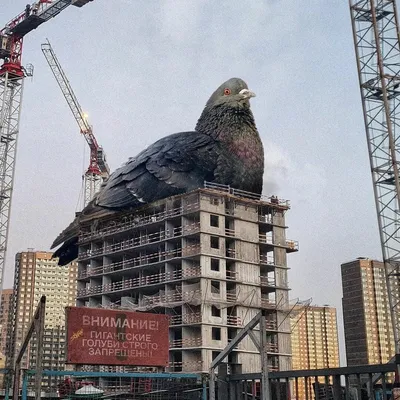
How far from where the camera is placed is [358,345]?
171 meters

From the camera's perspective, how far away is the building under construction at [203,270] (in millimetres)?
72812

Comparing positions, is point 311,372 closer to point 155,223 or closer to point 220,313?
point 220,313

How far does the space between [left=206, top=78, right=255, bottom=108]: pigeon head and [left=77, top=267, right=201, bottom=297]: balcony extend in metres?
22.2

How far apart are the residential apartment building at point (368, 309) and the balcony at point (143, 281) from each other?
9598 cm

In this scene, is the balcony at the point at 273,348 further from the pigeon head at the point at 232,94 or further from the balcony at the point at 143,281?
the pigeon head at the point at 232,94

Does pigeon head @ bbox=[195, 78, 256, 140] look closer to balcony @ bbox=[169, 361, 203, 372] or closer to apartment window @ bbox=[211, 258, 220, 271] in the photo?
apartment window @ bbox=[211, 258, 220, 271]

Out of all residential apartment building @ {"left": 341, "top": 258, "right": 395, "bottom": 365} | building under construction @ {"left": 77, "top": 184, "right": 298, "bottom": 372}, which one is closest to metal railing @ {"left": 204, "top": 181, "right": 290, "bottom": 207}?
building under construction @ {"left": 77, "top": 184, "right": 298, "bottom": 372}

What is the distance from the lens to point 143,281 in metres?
80.1

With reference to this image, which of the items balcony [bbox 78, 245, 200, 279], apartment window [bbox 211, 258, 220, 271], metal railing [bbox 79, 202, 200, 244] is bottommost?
apartment window [bbox 211, 258, 220, 271]

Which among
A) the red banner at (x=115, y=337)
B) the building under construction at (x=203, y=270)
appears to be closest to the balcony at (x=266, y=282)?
the building under construction at (x=203, y=270)

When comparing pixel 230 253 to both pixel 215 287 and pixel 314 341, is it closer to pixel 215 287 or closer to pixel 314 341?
pixel 215 287

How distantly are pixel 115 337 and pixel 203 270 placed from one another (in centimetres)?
3773

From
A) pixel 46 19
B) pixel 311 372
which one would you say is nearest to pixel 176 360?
pixel 311 372

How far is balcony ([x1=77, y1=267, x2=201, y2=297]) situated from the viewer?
7438 centimetres
